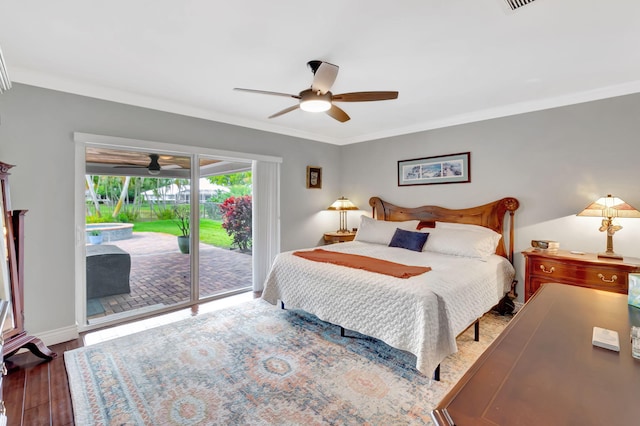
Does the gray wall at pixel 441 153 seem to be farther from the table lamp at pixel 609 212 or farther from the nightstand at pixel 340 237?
the nightstand at pixel 340 237

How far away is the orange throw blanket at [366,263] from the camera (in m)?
2.57

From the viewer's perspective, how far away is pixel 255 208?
4.41m

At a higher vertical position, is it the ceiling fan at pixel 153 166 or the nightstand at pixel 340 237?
the ceiling fan at pixel 153 166

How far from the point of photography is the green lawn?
3578 mm

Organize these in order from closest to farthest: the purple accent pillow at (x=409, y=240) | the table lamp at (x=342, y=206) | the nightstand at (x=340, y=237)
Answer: the purple accent pillow at (x=409, y=240) → the nightstand at (x=340, y=237) → the table lamp at (x=342, y=206)

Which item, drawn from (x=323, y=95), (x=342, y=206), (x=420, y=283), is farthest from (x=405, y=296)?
(x=342, y=206)

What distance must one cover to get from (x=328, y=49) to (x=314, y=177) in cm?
289

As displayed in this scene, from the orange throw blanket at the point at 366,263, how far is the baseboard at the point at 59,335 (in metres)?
2.29

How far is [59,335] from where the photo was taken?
2834mm

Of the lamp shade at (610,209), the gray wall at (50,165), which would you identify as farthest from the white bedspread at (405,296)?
the gray wall at (50,165)

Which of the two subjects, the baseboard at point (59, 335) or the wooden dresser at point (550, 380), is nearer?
the wooden dresser at point (550, 380)

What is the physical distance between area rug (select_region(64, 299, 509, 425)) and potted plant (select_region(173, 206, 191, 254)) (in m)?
1.04

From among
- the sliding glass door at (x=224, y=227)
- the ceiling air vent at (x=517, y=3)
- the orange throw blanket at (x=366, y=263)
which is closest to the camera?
the ceiling air vent at (x=517, y=3)

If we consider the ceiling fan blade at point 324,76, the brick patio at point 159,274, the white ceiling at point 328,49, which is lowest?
the brick patio at point 159,274
